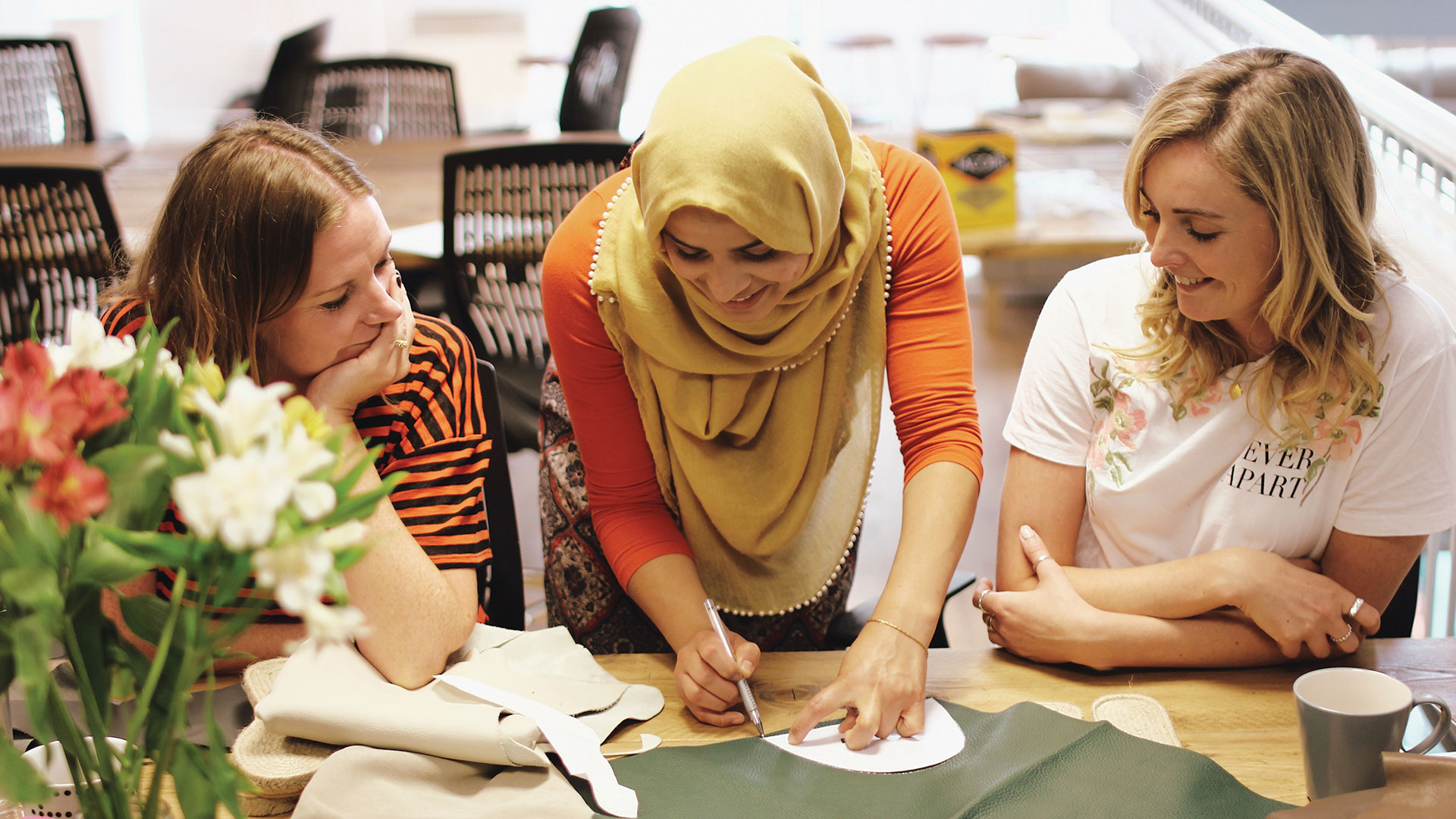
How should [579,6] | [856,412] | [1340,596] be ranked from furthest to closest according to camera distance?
[579,6] → [856,412] → [1340,596]

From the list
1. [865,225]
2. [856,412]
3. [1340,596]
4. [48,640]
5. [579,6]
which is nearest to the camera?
[48,640]

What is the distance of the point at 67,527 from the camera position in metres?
0.59

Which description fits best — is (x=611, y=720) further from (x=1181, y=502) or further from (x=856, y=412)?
(x=1181, y=502)

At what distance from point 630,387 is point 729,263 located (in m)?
0.24

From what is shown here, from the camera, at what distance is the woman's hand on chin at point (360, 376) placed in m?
1.26

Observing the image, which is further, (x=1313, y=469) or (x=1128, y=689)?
(x=1313, y=469)

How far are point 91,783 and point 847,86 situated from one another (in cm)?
758

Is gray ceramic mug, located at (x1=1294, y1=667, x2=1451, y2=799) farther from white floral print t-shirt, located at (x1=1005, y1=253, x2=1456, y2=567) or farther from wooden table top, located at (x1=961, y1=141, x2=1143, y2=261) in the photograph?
wooden table top, located at (x1=961, y1=141, x2=1143, y2=261)

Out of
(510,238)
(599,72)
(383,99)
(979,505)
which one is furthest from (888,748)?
(383,99)

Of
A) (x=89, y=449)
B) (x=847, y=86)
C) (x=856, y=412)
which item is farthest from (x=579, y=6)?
(x=89, y=449)

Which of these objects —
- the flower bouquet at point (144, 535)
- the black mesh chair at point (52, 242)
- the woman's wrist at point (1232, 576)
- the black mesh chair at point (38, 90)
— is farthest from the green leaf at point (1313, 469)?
the black mesh chair at point (38, 90)

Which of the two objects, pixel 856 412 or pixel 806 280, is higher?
pixel 806 280

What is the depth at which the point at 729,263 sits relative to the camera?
1.21 meters

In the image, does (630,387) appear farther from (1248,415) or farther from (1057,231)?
(1057,231)
